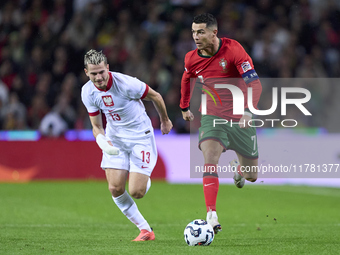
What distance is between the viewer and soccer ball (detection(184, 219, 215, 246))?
249 inches

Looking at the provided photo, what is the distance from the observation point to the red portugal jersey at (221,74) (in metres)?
7.26

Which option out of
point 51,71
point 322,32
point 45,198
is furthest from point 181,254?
point 322,32

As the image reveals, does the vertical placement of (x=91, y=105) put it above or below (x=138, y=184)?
above

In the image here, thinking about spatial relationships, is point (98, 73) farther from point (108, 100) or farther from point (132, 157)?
point (132, 157)

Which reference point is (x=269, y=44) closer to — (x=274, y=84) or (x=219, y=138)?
(x=274, y=84)

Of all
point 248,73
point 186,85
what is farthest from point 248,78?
point 186,85

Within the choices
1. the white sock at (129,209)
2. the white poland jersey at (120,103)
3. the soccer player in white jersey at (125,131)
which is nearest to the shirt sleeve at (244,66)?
the soccer player in white jersey at (125,131)

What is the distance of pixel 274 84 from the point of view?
15172mm

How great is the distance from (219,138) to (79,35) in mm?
9480

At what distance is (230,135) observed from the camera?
301 inches

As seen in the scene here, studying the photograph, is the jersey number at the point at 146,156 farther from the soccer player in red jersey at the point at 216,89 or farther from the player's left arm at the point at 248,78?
the player's left arm at the point at 248,78

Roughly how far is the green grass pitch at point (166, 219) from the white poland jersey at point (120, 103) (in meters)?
1.19

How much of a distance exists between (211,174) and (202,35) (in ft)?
4.96

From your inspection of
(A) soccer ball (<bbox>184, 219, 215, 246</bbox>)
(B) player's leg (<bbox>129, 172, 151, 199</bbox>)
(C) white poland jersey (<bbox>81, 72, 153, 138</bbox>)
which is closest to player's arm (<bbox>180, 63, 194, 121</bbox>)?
(C) white poland jersey (<bbox>81, 72, 153, 138</bbox>)
